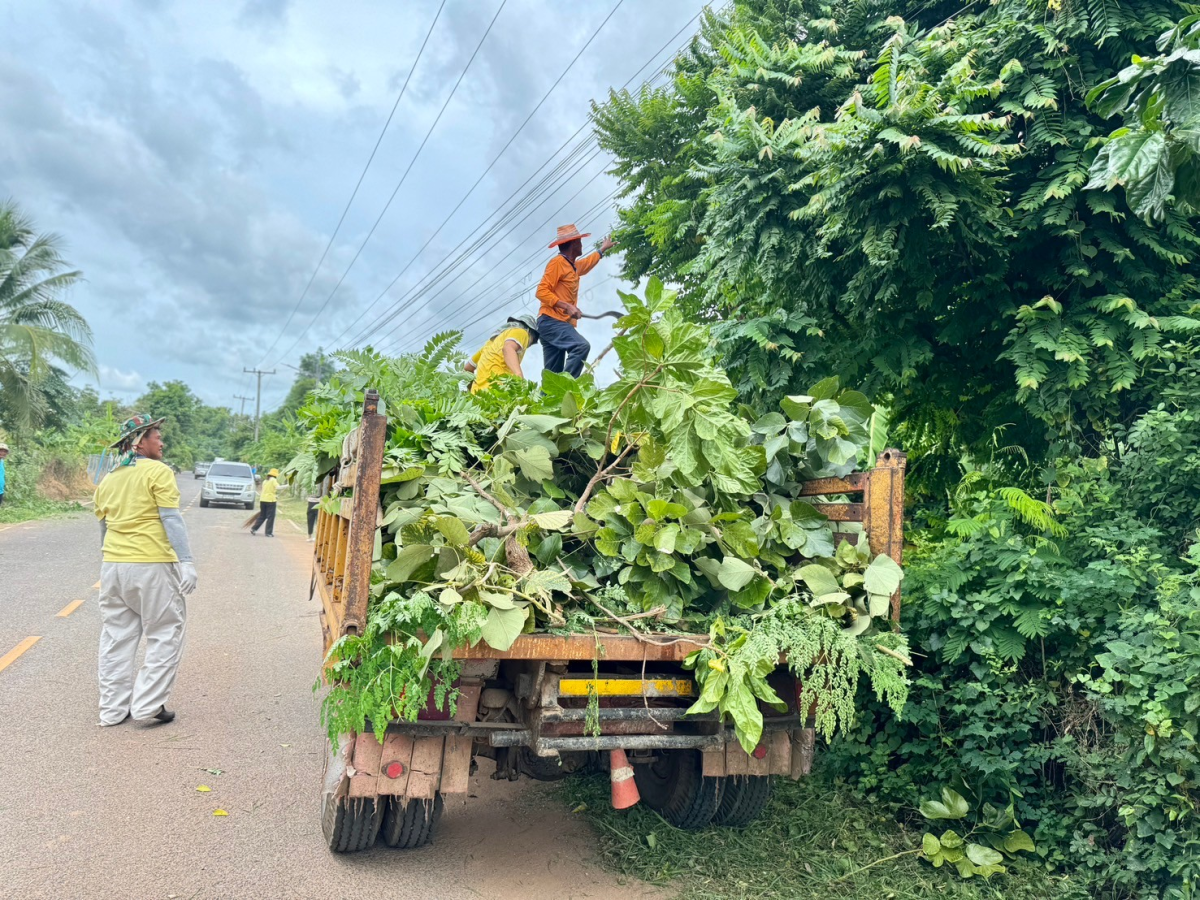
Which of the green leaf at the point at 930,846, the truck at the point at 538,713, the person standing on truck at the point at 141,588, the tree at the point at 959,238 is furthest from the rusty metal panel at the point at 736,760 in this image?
the person standing on truck at the point at 141,588

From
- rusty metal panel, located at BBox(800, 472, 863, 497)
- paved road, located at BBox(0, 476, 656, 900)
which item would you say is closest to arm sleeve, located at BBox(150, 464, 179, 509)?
paved road, located at BBox(0, 476, 656, 900)

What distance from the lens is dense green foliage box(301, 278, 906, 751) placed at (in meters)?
3.14

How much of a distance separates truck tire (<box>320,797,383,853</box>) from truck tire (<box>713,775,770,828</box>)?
5.46ft

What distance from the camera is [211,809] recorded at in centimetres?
434

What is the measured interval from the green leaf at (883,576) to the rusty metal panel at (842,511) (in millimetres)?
248

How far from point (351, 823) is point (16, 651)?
4.88 meters

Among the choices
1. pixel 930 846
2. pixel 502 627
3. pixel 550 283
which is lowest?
pixel 930 846

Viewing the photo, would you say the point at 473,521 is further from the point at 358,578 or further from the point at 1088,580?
the point at 1088,580

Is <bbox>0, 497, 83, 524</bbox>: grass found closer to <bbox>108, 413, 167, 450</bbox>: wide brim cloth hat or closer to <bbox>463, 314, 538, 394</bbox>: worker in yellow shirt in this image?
<bbox>108, 413, 167, 450</bbox>: wide brim cloth hat

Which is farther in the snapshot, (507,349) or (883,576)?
(507,349)

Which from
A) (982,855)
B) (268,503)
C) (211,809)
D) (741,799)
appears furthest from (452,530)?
(268,503)

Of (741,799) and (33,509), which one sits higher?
(33,509)

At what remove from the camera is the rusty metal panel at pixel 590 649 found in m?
3.16

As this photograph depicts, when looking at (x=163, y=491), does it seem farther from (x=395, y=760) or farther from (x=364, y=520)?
(x=395, y=760)
